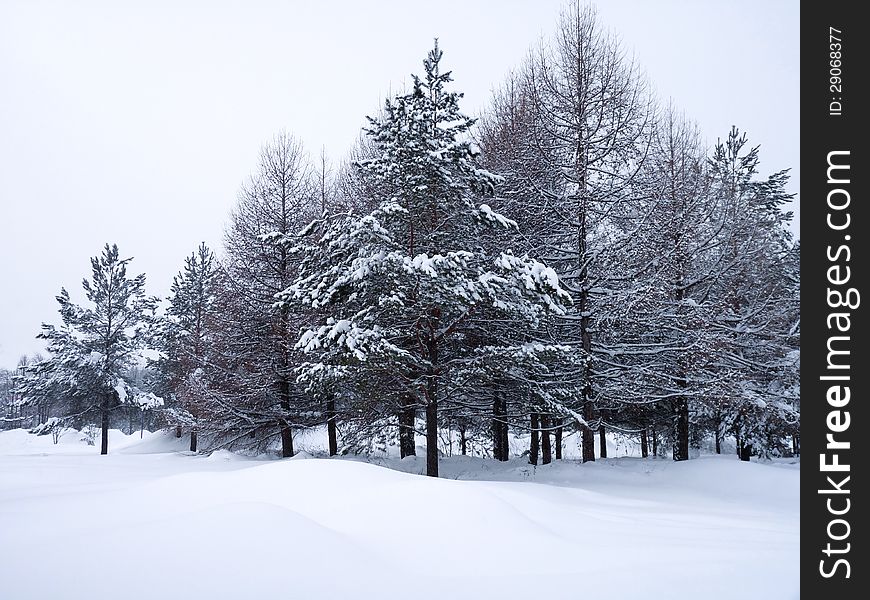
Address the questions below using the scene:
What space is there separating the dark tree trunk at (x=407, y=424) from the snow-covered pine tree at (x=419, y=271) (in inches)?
16.7

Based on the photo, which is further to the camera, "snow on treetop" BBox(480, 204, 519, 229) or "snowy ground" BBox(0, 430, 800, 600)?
"snow on treetop" BBox(480, 204, 519, 229)

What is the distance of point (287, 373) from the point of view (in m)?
15.8

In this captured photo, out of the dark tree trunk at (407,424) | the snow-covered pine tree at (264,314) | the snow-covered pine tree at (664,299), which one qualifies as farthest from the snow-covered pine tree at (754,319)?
the snow-covered pine tree at (264,314)

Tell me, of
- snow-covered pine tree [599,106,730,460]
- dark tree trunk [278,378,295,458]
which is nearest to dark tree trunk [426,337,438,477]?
snow-covered pine tree [599,106,730,460]

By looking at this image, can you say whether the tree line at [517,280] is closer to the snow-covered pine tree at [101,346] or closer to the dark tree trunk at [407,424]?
the dark tree trunk at [407,424]

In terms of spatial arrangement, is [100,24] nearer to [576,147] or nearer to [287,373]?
[287,373]

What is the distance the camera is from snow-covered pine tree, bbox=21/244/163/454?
76.2ft

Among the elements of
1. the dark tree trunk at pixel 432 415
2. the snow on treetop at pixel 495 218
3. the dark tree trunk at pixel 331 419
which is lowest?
the dark tree trunk at pixel 331 419

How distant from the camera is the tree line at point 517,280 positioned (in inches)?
413
